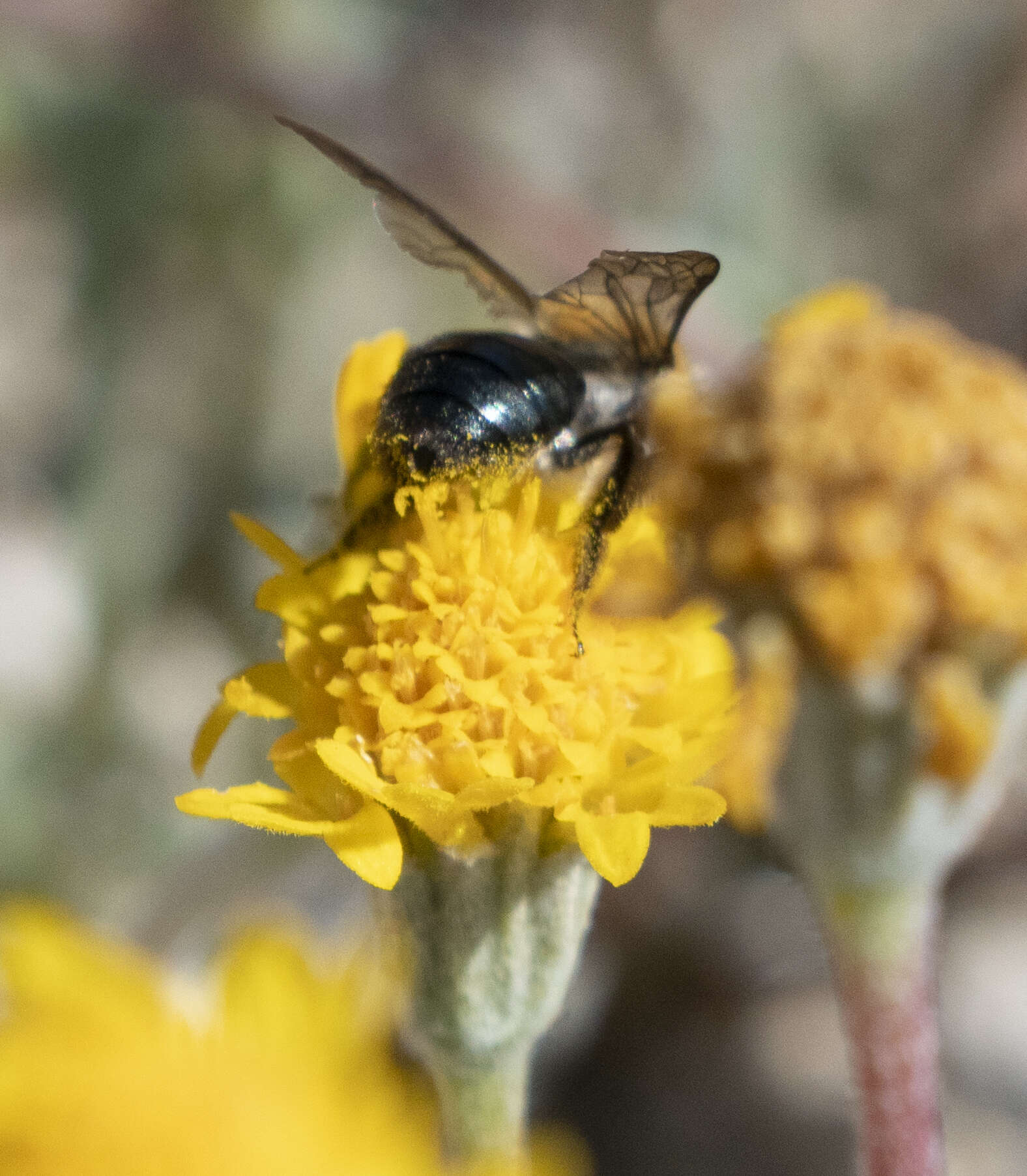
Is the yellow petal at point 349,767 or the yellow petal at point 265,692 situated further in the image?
the yellow petal at point 265,692

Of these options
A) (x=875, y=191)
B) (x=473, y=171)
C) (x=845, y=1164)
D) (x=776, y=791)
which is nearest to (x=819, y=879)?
(x=776, y=791)

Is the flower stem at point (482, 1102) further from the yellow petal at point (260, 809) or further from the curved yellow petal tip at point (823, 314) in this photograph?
the curved yellow petal tip at point (823, 314)

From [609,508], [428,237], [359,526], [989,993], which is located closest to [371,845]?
[359,526]

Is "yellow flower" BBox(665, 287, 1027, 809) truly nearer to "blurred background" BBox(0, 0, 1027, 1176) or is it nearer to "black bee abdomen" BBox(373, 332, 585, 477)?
"black bee abdomen" BBox(373, 332, 585, 477)

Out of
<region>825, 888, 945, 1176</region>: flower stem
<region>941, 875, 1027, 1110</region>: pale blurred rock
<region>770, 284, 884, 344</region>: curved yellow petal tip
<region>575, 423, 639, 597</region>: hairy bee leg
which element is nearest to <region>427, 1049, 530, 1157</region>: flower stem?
<region>575, 423, 639, 597</region>: hairy bee leg

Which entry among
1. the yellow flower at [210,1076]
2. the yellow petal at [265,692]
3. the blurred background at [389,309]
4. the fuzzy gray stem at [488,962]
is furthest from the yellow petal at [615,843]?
the blurred background at [389,309]

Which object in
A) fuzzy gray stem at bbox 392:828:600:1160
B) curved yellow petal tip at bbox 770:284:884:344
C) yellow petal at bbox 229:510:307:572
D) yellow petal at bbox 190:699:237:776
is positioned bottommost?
fuzzy gray stem at bbox 392:828:600:1160

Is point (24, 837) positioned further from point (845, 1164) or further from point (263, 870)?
point (845, 1164)
